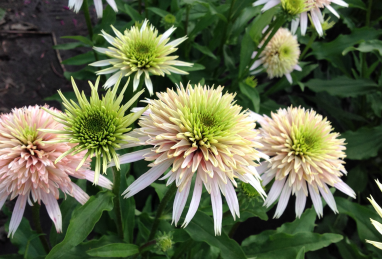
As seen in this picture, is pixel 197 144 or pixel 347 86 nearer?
pixel 197 144

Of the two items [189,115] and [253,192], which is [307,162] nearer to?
[253,192]

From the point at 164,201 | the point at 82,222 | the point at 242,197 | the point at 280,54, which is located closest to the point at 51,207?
the point at 82,222

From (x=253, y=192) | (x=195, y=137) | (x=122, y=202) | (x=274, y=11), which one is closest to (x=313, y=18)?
(x=274, y=11)

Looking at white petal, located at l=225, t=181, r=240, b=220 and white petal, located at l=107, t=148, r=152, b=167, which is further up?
white petal, located at l=107, t=148, r=152, b=167

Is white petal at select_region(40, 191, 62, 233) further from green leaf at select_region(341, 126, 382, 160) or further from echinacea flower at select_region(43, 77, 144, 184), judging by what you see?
green leaf at select_region(341, 126, 382, 160)

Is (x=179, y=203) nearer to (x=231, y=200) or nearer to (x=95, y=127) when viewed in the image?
(x=231, y=200)

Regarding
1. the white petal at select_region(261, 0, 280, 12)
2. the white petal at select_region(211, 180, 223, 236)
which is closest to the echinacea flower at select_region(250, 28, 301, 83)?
the white petal at select_region(261, 0, 280, 12)
